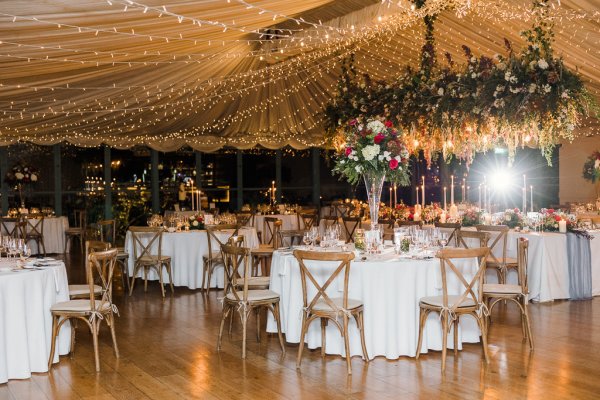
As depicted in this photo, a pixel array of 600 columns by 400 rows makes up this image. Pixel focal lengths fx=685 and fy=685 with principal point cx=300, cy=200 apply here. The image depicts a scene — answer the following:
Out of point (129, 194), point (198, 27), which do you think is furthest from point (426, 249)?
point (129, 194)

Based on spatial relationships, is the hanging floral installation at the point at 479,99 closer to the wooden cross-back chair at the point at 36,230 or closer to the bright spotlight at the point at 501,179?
the wooden cross-back chair at the point at 36,230

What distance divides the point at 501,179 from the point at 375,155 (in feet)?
39.5

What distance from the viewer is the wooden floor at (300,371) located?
4.68 metres

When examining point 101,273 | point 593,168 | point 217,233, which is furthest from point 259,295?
point 593,168

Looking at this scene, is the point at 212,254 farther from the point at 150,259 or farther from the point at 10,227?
the point at 10,227

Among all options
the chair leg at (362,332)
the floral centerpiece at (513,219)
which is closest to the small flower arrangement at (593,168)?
the floral centerpiece at (513,219)

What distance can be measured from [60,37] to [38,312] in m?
2.24

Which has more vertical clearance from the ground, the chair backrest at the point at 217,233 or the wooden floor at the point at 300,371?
the chair backrest at the point at 217,233

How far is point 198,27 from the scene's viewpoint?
612cm

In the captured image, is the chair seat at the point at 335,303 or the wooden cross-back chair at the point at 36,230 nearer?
the chair seat at the point at 335,303

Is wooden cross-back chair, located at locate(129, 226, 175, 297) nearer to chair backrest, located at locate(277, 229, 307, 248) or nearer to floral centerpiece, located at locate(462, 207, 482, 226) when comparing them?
chair backrest, located at locate(277, 229, 307, 248)

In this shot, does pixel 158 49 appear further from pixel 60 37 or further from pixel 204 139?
pixel 204 139

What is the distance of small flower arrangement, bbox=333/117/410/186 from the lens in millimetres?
6113

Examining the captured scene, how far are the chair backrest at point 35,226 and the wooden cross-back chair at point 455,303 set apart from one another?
377 inches
